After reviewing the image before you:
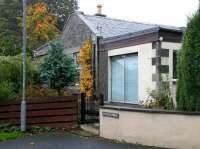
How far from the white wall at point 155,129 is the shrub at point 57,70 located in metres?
5.31

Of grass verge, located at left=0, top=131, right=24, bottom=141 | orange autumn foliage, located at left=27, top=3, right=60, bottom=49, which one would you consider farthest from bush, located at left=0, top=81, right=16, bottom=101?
orange autumn foliage, located at left=27, top=3, right=60, bottom=49

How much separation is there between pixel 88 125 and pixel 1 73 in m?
5.52

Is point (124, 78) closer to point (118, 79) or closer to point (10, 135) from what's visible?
point (118, 79)

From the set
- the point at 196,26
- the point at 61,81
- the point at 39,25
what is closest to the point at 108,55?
the point at 61,81

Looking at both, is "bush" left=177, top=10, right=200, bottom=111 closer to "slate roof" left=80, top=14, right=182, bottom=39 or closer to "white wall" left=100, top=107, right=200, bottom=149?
"white wall" left=100, top=107, right=200, bottom=149

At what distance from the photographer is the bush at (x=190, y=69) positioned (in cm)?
1116

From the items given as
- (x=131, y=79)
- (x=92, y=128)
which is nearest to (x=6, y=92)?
(x=92, y=128)

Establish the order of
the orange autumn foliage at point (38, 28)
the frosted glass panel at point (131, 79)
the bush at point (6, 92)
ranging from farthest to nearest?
1. the orange autumn foliage at point (38, 28)
2. the frosted glass panel at point (131, 79)
3. the bush at point (6, 92)

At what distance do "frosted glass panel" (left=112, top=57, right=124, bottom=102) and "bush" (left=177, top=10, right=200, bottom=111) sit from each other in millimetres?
7499

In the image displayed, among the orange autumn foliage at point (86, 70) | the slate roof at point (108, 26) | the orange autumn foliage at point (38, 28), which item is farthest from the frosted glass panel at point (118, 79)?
the orange autumn foliage at point (38, 28)

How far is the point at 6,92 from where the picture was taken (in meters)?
16.8

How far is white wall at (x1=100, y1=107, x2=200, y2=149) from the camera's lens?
10836mm

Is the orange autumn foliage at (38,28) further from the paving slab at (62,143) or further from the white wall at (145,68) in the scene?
the paving slab at (62,143)

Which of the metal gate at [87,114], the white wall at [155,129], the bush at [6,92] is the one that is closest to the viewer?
the white wall at [155,129]
